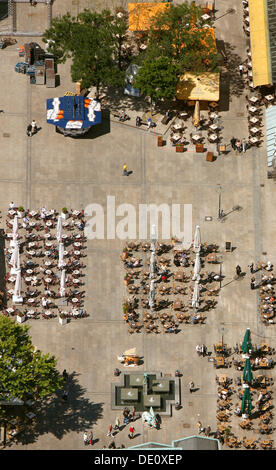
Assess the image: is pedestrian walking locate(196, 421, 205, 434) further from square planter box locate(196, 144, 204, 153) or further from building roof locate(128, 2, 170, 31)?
building roof locate(128, 2, 170, 31)

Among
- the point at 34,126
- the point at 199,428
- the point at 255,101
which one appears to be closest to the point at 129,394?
the point at 199,428

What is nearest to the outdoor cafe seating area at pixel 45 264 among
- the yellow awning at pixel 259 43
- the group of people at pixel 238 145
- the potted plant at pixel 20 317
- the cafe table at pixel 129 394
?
the potted plant at pixel 20 317

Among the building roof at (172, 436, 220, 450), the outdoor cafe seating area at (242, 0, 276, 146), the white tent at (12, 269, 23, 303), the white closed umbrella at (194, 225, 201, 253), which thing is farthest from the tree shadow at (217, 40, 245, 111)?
the building roof at (172, 436, 220, 450)

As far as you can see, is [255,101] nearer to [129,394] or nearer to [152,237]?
[152,237]

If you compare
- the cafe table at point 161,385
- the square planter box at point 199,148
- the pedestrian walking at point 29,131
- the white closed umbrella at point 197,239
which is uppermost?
the pedestrian walking at point 29,131

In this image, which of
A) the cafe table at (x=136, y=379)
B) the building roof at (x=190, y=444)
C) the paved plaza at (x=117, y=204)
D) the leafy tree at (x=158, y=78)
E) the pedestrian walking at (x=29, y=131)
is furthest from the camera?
the pedestrian walking at (x=29, y=131)

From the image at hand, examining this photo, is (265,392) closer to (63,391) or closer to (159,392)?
(159,392)

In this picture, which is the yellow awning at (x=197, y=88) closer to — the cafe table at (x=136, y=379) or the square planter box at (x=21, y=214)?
the square planter box at (x=21, y=214)
